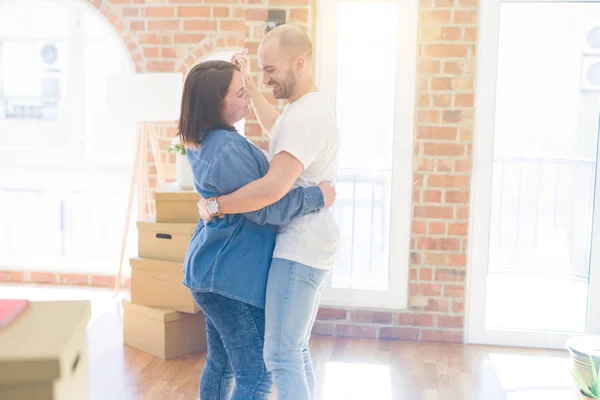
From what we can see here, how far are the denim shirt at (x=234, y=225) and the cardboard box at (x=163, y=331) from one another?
1.46 meters

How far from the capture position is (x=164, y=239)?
3299 millimetres

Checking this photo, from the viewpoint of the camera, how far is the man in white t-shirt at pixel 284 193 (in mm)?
1771

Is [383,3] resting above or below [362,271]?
above

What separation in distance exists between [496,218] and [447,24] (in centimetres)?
233

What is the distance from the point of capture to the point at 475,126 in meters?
3.46

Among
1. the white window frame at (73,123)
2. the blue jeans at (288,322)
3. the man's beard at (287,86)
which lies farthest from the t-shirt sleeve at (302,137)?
the white window frame at (73,123)

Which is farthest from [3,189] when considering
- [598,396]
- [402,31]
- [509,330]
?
[598,396]

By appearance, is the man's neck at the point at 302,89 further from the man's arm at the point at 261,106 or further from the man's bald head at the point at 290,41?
the man's arm at the point at 261,106

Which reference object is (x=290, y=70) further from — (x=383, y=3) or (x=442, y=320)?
(x=442, y=320)

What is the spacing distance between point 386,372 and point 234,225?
1.62 m

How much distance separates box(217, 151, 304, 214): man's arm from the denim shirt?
5cm

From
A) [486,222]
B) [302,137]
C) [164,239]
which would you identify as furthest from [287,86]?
[486,222]

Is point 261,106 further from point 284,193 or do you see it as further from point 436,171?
point 436,171

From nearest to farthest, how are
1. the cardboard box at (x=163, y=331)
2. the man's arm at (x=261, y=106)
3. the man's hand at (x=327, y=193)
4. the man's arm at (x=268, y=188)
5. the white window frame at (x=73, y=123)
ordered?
the man's arm at (x=268, y=188) → the man's hand at (x=327, y=193) → the man's arm at (x=261, y=106) → the cardboard box at (x=163, y=331) → the white window frame at (x=73, y=123)
